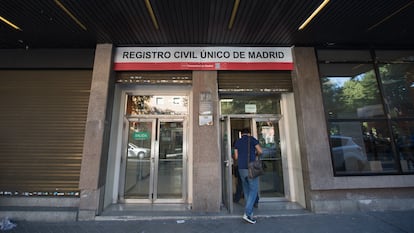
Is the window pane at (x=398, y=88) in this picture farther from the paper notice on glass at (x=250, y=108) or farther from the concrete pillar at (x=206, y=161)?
the concrete pillar at (x=206, y=161)

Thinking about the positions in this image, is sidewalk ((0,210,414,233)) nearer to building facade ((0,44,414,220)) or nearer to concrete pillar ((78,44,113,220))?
building facade ((0,44,414,220))

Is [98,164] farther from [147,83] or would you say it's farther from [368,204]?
[368,204]

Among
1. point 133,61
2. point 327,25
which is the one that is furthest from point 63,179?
point 327,25

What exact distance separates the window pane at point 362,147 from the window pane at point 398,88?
66 cm

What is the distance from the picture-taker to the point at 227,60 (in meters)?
4.77

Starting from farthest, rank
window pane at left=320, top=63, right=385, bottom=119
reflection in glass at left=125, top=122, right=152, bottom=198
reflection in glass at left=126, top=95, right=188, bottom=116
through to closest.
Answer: reflection in glass at left=126, top=95, right=188, bottom=116 → reflection in glass at left=125, top=122, right=152, bottom=198 → window pane at left=320, top=63, right=385, bottom=119

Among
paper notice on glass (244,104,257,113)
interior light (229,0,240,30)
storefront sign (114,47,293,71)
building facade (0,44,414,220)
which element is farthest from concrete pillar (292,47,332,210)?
interior light (229,0,240,30)

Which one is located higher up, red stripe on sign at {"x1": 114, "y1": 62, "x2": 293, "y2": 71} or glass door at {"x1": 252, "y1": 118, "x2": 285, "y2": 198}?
red stripe on sign at {"x1": 114, "y1": 62, "x2": 293, "y2": 71}

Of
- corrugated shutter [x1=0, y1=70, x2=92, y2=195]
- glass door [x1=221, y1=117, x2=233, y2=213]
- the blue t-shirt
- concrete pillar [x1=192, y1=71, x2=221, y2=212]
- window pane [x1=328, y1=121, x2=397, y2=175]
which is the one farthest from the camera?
window pane [x1=328, y1=121, x2=397, y2=175]

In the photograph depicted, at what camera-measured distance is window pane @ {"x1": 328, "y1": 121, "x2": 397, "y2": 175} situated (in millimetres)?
4371

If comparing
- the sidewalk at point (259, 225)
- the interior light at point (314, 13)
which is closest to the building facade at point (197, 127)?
the sidewalk at point (259, 225)

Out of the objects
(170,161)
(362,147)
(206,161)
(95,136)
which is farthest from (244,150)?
(95,136)

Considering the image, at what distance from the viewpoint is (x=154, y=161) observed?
502 centimetres

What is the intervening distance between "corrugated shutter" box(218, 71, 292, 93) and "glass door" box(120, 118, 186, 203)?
1.75 meters
